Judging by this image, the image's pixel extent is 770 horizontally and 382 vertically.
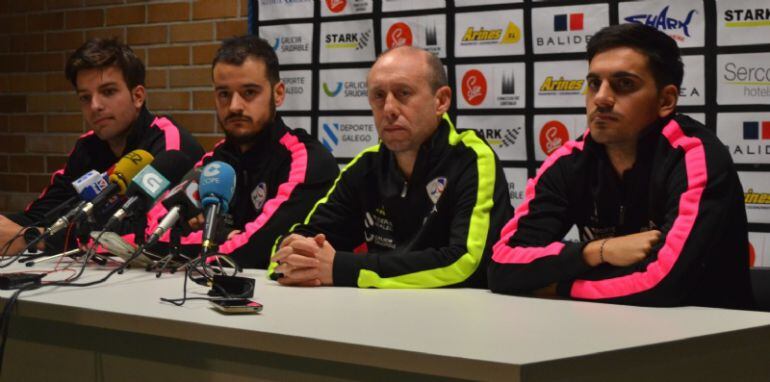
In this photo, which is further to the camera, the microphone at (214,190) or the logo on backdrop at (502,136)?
the logo on backdrop at (502,136)

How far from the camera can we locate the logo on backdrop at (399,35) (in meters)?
3.30

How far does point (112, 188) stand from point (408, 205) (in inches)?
29.9

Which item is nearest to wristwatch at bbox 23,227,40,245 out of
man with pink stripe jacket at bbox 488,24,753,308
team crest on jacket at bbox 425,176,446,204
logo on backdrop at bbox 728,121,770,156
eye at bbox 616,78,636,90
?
team crest on jacket at bbox 425,176,446,204

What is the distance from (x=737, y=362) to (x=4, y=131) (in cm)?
391

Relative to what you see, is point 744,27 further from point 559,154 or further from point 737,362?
point 737,362

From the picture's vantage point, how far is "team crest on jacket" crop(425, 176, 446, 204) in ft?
7.63

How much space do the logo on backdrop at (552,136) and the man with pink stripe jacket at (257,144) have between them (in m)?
0.75

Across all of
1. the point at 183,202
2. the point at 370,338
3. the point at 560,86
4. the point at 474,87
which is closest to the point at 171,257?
the point at 183,202

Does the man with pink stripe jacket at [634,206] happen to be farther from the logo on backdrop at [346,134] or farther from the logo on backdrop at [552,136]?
the logo on backdrop at [346,134]

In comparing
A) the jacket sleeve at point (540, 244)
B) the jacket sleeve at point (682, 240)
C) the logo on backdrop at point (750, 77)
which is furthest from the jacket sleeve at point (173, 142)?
the logo on backdrop at point (750, 77)

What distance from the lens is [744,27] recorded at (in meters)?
2.70

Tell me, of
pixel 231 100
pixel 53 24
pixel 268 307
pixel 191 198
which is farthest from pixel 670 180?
pixel 53 24

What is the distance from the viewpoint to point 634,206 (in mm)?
2094

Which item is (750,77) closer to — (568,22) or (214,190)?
(568,22)
